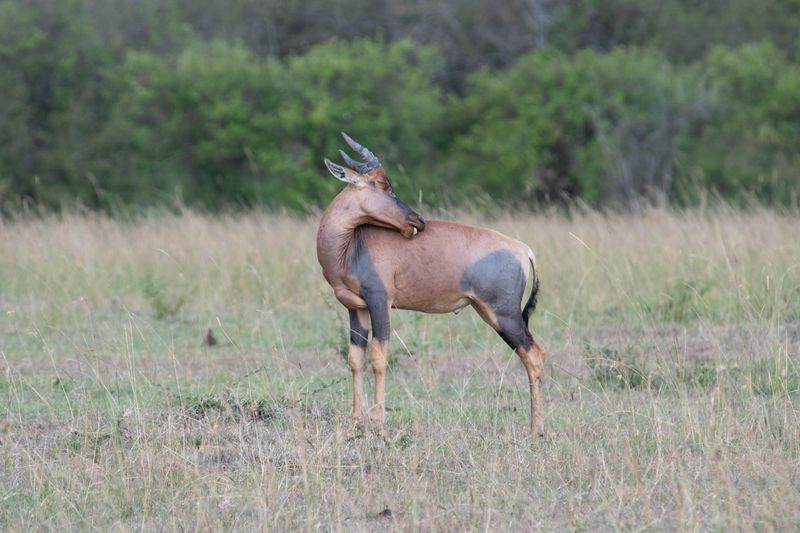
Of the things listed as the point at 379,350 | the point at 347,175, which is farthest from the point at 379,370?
the point at 347,175

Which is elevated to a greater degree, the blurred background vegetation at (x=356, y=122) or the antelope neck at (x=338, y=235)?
the antelope neck at (x=338, y=235)

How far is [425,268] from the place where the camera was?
20.4ft

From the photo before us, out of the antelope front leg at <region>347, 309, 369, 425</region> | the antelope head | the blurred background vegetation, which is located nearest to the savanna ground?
the antelope front leg at <region>347, 309, 369, 425</region>

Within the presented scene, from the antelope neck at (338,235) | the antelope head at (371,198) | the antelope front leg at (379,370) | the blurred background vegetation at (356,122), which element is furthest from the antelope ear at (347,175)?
the blurred background vegetation at (356,122)

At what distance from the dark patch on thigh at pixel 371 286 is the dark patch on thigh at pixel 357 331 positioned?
190mm

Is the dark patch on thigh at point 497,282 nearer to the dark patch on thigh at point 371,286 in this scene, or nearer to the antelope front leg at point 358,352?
the dark patch on thigh at point 371,286

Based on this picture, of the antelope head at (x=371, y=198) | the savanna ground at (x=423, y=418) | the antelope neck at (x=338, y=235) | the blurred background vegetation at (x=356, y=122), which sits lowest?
the blurred background vegetation at (x=356, y=122)

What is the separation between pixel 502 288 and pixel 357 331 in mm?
785

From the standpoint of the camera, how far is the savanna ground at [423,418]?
5191 mm

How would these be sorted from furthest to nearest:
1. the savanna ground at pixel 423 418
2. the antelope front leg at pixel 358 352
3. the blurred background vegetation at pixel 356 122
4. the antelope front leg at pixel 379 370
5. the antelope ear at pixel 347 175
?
the blurred background vegetation at pixel 356 122 → the antelope front leg at pixel 358 352 → the antelope front leg at pixel 379 370 → the antelope ear at pixel 347 175 → the savanna ground at pixel 423 418

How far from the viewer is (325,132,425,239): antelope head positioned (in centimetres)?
613

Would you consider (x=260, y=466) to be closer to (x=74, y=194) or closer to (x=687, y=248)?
(x=687, y=248)

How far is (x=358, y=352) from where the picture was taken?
6332 mm

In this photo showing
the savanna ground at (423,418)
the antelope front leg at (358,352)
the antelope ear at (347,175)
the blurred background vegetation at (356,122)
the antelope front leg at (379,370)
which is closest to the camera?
the savanna ground at (423,418)
